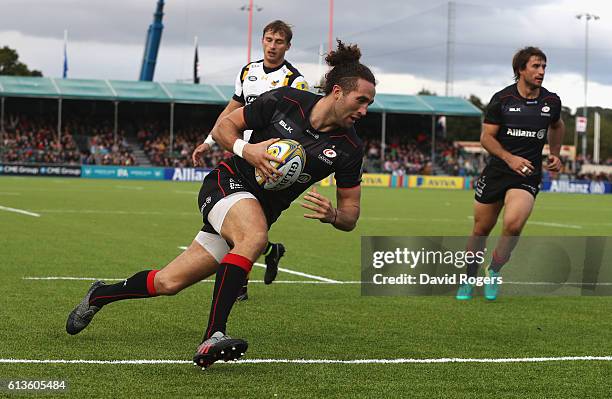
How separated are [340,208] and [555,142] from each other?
4.33m

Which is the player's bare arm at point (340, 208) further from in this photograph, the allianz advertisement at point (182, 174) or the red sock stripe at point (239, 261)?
the allianz advertisement at point (182, 174)

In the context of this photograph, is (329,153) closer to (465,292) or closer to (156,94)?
(465,292)

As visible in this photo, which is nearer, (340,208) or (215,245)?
(215,245)

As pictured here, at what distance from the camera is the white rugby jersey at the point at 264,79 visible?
30.6 ft

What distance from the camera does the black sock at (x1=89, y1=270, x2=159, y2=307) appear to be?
651 cm

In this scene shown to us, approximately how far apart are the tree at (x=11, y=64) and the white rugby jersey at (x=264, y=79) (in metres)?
103

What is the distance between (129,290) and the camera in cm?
661

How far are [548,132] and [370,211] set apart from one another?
1682 cm

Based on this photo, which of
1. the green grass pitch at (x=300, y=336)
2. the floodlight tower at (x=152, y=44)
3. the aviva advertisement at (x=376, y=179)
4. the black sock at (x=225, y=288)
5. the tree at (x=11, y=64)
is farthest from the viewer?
the tree at (x=11, y=64)

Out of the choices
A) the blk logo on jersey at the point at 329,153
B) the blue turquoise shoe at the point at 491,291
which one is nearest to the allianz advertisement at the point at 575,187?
the blue turquoise shoe at the point at 491,291

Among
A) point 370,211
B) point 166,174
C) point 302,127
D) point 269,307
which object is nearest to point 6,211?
point 370,211

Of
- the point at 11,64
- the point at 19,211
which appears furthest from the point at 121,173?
the point at 11,64

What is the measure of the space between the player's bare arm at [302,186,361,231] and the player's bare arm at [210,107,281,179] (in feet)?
1.04

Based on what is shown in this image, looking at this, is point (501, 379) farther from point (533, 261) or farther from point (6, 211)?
point (6, 211)
